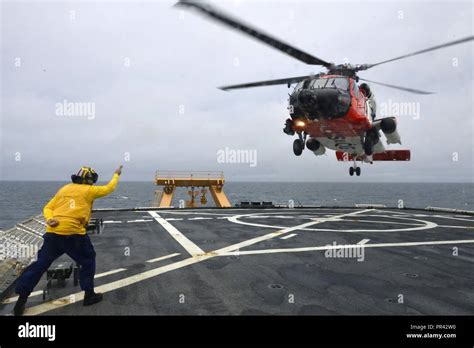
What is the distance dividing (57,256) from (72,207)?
0.88 metres

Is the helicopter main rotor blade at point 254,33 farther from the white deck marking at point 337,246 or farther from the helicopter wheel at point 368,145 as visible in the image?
the white deck marking at point 337,246

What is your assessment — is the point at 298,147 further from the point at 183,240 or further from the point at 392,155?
the point at 183,240

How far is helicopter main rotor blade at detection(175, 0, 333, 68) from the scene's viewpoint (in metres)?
5.82

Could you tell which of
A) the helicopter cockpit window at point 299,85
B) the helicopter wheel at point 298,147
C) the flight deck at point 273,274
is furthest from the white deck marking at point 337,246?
the helicopter wheel at point 298,147

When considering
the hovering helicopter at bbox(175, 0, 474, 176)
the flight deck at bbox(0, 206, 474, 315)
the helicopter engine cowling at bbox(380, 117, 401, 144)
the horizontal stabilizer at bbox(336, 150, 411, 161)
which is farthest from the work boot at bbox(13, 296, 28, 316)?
the horizontal stabilizer at bbox(336, 150, 411, 161)

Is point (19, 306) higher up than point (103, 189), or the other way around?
point (103, 189)

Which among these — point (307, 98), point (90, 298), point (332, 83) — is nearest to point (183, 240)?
point (90, 298)

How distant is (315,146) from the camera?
19141 millimetres

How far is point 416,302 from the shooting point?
6168 mm

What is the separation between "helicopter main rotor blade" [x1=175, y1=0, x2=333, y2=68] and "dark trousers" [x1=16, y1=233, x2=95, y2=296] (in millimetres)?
4410

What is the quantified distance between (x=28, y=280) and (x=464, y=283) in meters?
9.05

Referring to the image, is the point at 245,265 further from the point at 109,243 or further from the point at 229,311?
the point at 109,243
